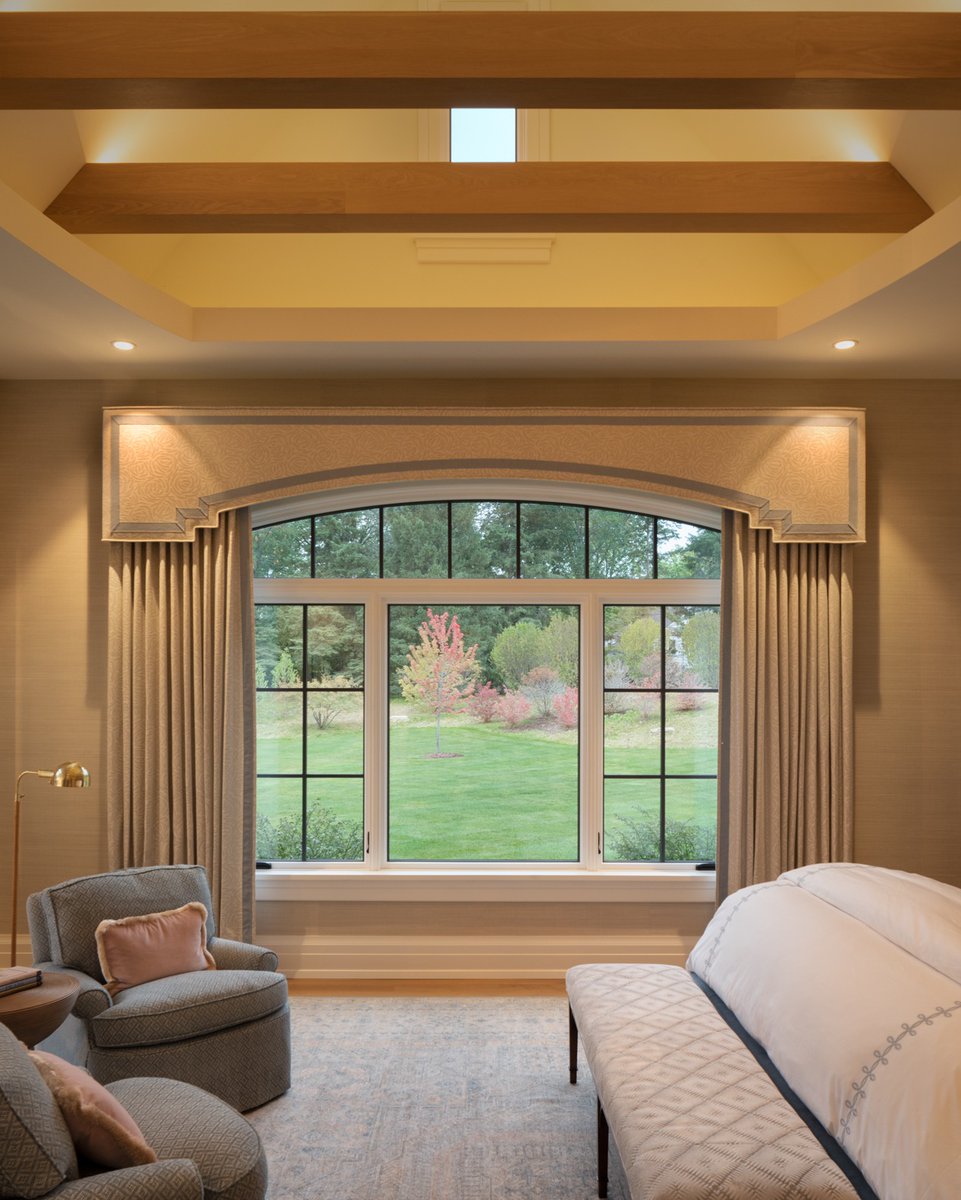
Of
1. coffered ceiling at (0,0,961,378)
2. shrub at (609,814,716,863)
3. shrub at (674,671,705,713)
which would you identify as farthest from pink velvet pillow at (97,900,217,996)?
shrub at (674,671,705,713)

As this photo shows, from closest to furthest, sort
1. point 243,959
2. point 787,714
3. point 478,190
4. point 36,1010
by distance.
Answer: point 36,1010 < point 478,190 < point 243,959 < point 787,714

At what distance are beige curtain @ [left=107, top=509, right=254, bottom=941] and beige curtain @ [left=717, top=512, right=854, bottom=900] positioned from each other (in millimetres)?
2205

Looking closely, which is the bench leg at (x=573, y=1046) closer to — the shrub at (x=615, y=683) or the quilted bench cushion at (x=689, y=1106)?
the quilted bench cushion at (x=689, y=1106)

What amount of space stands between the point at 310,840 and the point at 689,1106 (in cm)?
277

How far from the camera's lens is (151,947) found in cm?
332

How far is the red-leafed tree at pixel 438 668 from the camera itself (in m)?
4.75

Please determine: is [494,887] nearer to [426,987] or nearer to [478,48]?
[426,987]

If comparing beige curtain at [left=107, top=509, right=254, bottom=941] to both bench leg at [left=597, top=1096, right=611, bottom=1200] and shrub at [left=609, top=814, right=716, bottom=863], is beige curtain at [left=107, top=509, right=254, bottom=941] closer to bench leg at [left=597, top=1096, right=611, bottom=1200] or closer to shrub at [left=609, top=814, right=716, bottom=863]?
shrub at [left=609, top=814, right=716, bottom=863]

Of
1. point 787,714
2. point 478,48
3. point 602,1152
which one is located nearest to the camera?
point 478,48

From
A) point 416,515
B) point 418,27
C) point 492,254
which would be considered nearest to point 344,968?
point 416,515

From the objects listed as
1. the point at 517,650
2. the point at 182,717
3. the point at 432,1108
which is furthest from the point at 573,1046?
the point at 182,717

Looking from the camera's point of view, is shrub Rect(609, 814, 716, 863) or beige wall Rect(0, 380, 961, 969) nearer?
beige wall Rect(0, 380, 961, 969)

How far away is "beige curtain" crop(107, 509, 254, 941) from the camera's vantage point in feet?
14.1

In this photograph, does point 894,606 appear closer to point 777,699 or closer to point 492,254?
point 777,699
